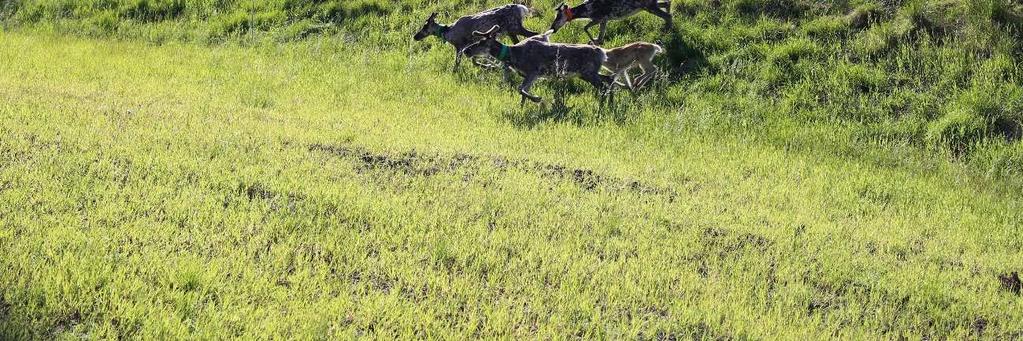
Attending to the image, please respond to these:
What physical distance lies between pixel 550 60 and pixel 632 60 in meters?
1.15

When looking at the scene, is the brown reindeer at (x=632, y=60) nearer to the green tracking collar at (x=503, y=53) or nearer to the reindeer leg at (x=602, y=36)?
the green tracking collar at (x=503, y=53)

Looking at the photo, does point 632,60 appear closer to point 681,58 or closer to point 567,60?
point 567,60

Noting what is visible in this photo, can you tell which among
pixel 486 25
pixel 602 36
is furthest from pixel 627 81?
pixel 486 25

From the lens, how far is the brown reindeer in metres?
11.5

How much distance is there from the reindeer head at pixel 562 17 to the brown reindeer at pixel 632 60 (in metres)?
2.05

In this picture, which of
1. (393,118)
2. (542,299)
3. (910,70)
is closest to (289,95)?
(393,118)

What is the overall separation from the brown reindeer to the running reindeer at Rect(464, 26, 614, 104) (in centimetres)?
16

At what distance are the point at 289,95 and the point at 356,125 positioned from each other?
233cm

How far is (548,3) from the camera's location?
50.8 feet

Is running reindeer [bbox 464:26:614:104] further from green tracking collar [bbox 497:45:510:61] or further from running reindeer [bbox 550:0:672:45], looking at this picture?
running reindeer [bbox 550:0:672:45]

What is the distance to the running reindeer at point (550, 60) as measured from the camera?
37.5 ft

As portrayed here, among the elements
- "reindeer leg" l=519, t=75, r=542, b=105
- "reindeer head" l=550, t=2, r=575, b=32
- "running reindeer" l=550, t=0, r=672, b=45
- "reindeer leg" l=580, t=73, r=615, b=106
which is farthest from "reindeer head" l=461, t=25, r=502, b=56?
"running reindeer" l=550, t=0, r=672, b=45

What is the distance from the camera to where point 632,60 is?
11609mm

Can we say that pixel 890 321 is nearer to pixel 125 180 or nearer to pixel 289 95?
pixel 125 180
